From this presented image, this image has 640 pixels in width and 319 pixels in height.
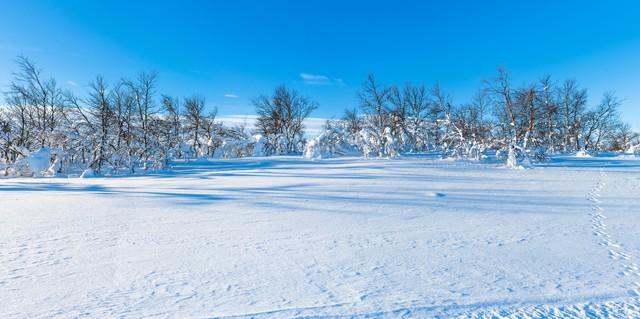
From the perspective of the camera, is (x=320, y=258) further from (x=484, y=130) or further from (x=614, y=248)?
(x=484, y=130)

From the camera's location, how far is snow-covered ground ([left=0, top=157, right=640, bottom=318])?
2.68 m

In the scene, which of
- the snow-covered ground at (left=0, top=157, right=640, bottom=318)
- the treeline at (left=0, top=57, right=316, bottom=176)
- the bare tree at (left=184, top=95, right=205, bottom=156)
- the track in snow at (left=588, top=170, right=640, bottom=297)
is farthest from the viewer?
the bare tree at (left=184, top=95, right=205, bottom=156)

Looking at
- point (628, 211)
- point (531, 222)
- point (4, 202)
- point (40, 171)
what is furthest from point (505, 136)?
point (40, 171)

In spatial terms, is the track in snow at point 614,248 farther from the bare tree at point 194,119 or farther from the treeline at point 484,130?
the bare tree at point 194,119

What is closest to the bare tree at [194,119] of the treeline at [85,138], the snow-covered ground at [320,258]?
the treeline at [85,138]

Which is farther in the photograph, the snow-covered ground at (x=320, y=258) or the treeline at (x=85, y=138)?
the treeline at (x=85, y=138)

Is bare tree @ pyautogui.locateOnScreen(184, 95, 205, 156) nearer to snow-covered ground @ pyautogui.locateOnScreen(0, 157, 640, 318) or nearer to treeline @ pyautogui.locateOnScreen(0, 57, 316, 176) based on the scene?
treeline @ pyautogui.locateOnScreen(0, 57, 316, 176)

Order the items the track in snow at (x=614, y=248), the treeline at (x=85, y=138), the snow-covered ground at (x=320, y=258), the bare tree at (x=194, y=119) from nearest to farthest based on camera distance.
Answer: the snow-covered ground at (x=320, y=258) < the track in snow at (x=614, y=248) < the treeline at (x=85, y=138) < the bare tree at (x=194, y=119)

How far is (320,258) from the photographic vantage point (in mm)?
3820

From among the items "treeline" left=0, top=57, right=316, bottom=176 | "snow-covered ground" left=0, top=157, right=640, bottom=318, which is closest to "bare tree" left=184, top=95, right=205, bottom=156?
"treeline" left=0, top=57, right=316, bottom=176

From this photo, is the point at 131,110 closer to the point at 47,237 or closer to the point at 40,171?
the point at 40,171

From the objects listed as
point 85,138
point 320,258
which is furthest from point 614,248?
point 85,138

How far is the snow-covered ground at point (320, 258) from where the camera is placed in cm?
268

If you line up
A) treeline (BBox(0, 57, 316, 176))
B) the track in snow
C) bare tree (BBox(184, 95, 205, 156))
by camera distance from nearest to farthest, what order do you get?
1. the track in snow
2. treeline (BBox(0, 57, 316, 176))
3. bare tree (BBox(184, 95, 205, 156))
